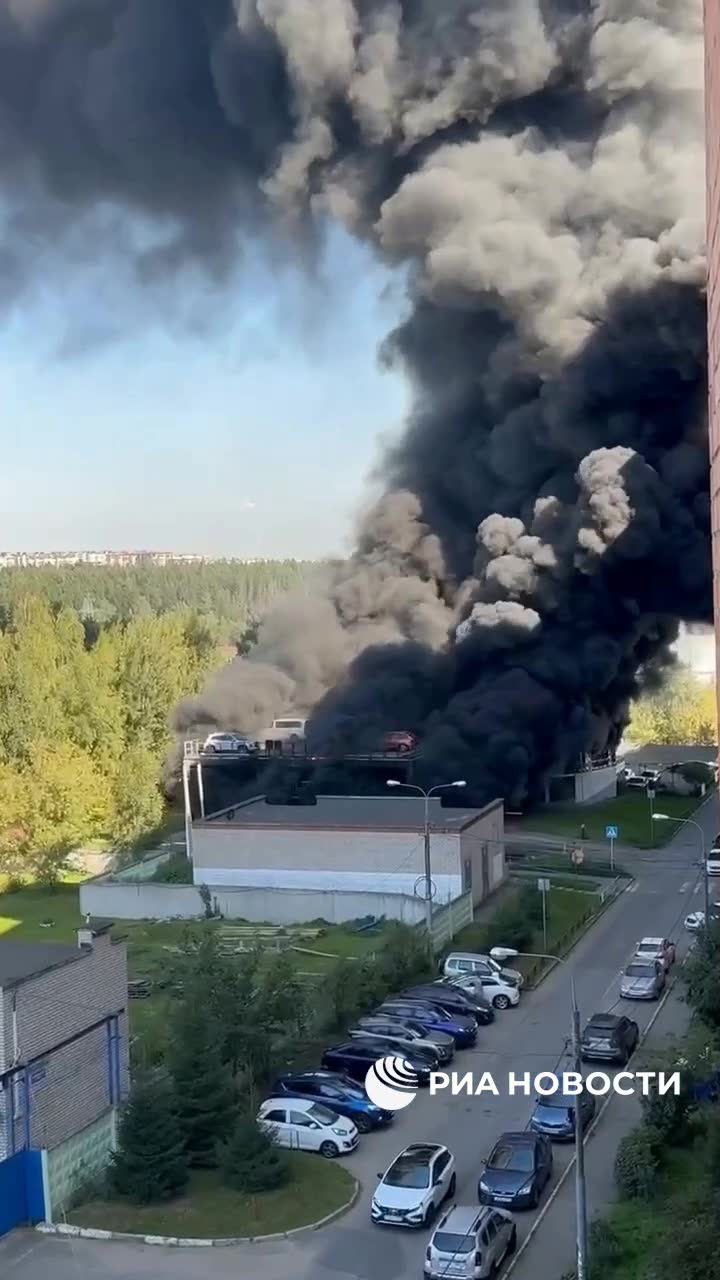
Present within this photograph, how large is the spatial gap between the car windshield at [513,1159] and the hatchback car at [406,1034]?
3643 mm

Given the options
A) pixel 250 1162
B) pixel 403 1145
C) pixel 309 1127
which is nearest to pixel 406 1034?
pixel 403 1145

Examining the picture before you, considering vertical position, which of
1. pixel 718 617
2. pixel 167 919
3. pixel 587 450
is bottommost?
pixel 167 919

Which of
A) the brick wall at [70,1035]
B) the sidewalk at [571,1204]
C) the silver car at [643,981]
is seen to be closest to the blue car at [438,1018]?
the sidewalk at [571,1204]

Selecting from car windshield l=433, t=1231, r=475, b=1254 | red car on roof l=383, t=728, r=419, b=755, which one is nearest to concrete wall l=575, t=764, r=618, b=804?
red car on roof l=383, t=728, r=419, b=755

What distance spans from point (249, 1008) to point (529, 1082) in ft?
11.5

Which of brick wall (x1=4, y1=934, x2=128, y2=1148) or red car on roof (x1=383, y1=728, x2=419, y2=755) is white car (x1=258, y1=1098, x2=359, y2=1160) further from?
red car on roof (x1=383, y1=728, x2=419, y2=755)

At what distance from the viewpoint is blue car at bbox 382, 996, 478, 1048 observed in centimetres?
A: 1791

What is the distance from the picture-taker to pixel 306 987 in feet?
63.4

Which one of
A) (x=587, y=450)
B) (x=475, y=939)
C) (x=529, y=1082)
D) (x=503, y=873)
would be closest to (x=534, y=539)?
(x=587, y=450)

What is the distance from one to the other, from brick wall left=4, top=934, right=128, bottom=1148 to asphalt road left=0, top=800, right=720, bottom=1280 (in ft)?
3.73

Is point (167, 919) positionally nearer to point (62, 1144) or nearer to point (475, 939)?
point (475, 939)

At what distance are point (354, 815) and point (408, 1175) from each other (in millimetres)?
16104

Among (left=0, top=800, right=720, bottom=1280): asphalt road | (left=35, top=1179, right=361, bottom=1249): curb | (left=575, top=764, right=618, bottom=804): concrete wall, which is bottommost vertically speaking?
(left=0, top=800, right=720, bottom=1280): asphalt road

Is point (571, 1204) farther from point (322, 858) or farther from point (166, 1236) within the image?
point (322, 858)
